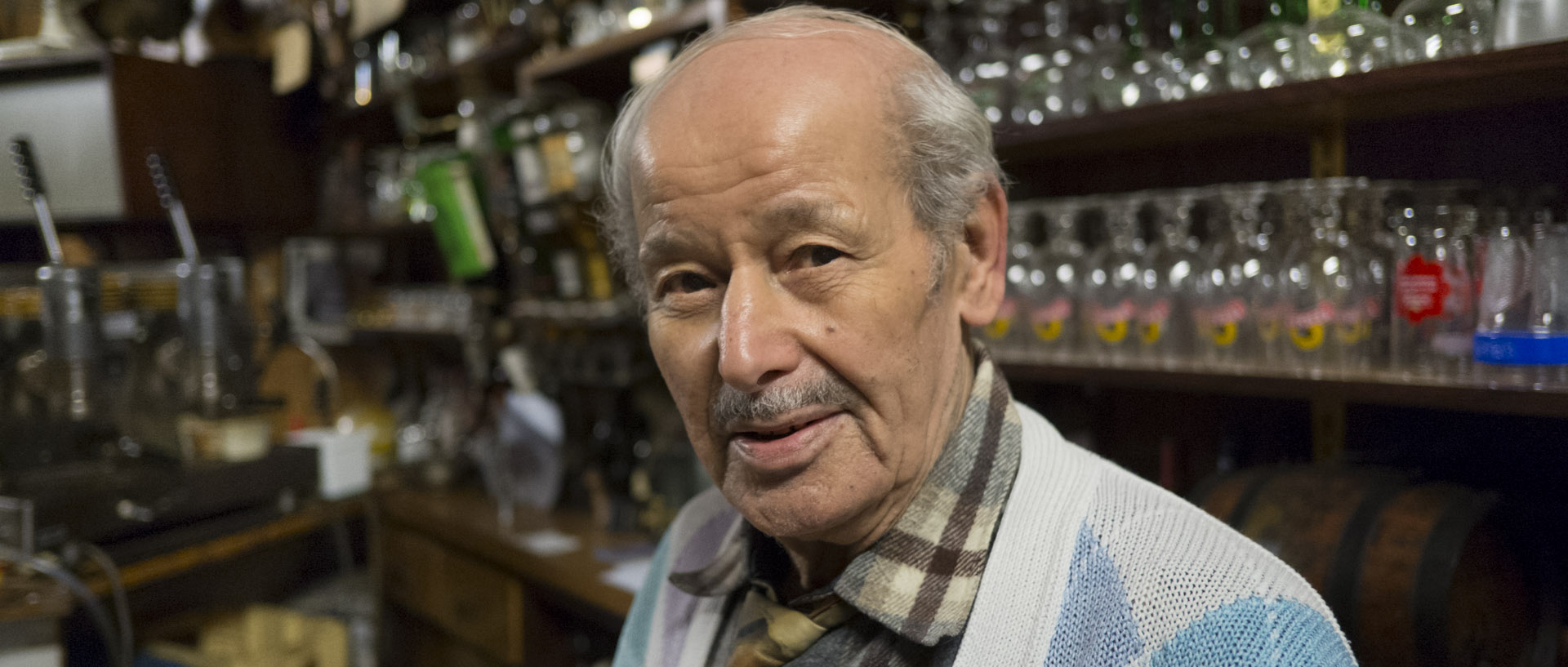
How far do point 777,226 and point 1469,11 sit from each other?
971mm

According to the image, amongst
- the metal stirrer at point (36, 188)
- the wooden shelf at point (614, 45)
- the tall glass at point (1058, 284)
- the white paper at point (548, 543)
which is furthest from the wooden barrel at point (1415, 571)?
the metal stirrer at point (36, 188)

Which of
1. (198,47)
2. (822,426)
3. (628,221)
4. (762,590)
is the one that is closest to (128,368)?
(628,221)

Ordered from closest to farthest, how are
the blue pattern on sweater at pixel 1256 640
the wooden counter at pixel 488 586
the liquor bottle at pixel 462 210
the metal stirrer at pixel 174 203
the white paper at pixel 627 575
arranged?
the blue pattern on sweater at pixel 1256 640, the metal stirrer at pixel 174 203, the white paper at pixel 627 575, the wooden counter at pixel 488 586, the liquor bottle at pixel 462 210

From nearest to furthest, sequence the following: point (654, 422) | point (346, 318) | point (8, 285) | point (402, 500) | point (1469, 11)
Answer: point (1469, 11) < point (8, 285) < point (654, 422) < point (402, 500) < point (346, 318)

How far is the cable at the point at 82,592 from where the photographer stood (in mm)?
1388

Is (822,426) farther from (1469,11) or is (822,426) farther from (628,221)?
(1469,11)

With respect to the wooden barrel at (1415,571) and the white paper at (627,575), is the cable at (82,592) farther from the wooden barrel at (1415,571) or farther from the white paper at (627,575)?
the wooden barrel at (1415,571)

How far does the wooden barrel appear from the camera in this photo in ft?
3.76

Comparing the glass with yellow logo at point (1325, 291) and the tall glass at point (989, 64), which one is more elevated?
the tall glass at point (989, 64)

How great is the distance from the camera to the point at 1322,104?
4.23 feet

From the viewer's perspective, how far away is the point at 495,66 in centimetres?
267

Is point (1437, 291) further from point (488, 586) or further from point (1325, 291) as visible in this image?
point (488, 586)

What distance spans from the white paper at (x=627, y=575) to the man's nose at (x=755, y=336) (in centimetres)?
124

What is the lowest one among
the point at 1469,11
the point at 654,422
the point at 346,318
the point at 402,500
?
the point at 402,500
